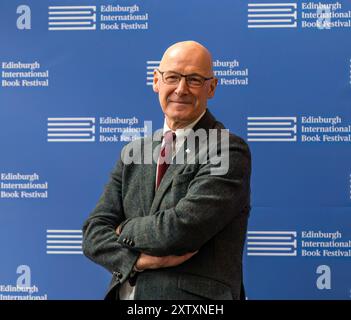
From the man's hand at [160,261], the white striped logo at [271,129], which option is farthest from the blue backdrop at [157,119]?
the man's hand at [160,261]

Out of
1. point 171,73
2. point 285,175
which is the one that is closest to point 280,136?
point 285,175

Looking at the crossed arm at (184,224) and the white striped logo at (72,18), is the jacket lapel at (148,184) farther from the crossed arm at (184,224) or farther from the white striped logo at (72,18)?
the white striped logo at (72,18)

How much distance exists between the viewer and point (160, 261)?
88.2 inches

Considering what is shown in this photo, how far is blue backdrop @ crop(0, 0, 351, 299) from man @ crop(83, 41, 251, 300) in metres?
1.28

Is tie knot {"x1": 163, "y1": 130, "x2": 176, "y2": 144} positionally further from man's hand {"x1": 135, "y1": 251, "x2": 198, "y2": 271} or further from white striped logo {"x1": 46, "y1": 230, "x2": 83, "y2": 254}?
white striped logo {"x1": 46, "y1": 230, "x2": 83, "y2": 254}

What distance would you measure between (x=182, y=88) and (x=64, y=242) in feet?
5.98

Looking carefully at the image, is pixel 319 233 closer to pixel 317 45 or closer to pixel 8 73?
pixel 317 45

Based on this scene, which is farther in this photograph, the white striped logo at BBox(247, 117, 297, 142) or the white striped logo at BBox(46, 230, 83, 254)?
the white striped logo at BBox(46, 230, 83, 254)

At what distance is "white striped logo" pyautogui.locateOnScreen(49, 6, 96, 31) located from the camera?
12.4ft

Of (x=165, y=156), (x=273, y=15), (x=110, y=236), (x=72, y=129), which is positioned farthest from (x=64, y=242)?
(x=273, y=15)

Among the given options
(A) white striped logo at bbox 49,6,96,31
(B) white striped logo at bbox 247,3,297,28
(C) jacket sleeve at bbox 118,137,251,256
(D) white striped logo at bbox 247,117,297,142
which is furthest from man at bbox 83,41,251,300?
(A) white striped logo at bbox 49,6,96,31

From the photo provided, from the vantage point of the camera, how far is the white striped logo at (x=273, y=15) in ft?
12.0

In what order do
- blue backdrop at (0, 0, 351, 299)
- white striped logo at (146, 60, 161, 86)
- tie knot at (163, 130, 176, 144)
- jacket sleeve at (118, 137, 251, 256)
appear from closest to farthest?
jacket sleeve at (118, 137, 251, 256), tie knot at (163, 130, 176, 144), blue backdrop at (0, 0, 351, 299), white striped logo at (146, 60, 161, 86)

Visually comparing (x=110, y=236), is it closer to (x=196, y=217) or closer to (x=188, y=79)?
(x=196, y=217)
